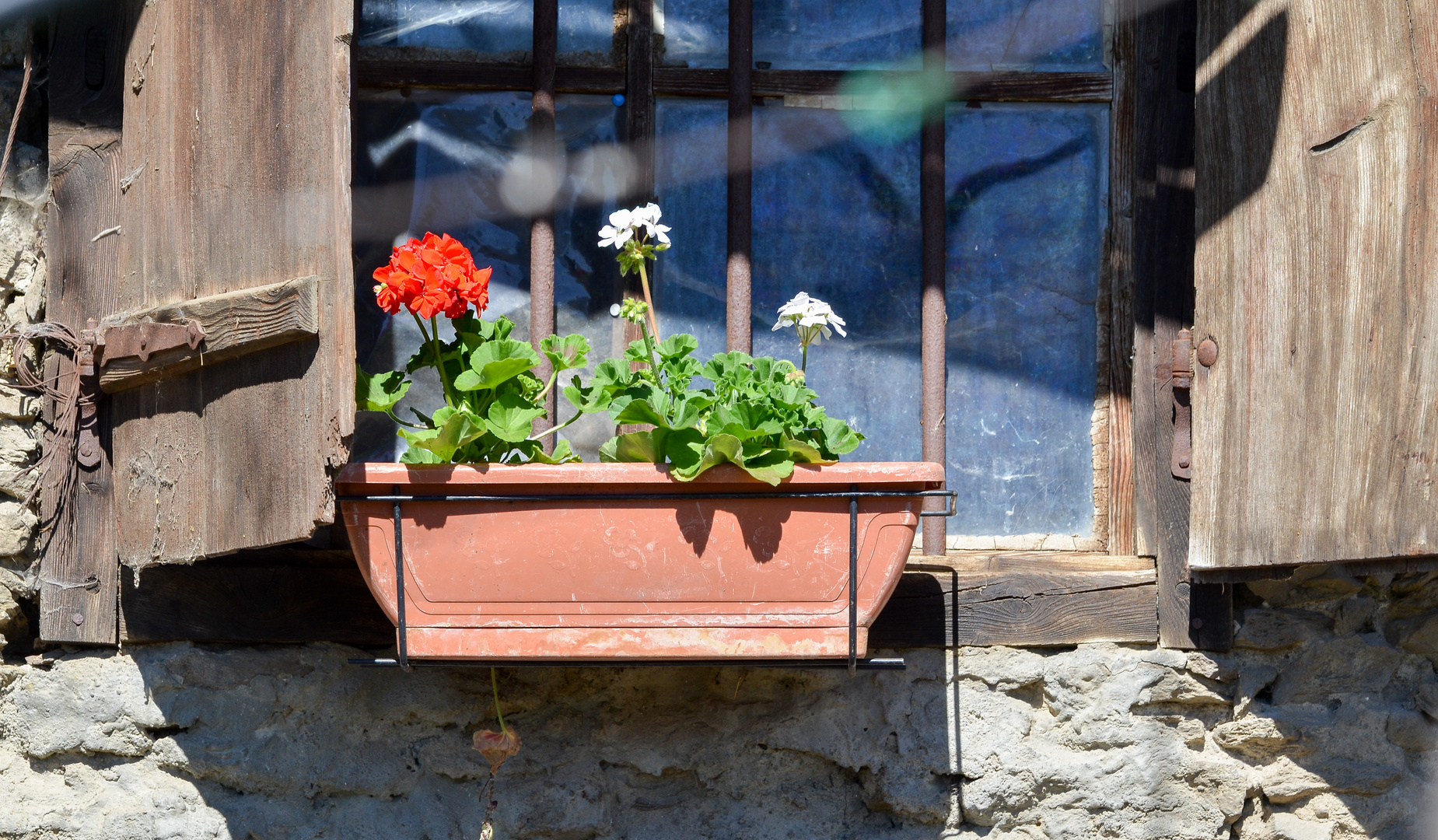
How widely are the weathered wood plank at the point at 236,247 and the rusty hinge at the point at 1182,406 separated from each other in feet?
4.34

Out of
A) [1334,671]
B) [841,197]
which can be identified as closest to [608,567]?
[841,197]

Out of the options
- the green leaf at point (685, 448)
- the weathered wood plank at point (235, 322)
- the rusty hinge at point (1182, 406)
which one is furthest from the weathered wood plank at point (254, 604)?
the rusty hinge at point (1182, 406)

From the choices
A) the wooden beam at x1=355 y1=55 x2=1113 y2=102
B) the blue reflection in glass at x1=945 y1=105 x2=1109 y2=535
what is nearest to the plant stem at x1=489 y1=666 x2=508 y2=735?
the blue reflection in glass at x1=945 y1=105 x2=1109 y2=535

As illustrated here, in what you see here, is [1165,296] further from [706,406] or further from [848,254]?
[706,406]

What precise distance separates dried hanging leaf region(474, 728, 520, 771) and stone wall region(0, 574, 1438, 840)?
0.18 meters

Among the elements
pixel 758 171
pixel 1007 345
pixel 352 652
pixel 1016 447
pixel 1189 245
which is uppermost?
pixel 758 171

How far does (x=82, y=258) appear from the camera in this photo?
1.92 m

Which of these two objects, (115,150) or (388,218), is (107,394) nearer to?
(115,150)

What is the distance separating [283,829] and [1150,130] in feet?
6.15

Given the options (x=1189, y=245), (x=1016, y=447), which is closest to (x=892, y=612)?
(x=1016, y=447)

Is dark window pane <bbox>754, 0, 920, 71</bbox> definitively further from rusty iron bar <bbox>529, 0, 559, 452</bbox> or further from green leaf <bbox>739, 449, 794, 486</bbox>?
green leaf <bbox>739, 449, 794, 486</bbox>

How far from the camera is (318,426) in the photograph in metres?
1.61

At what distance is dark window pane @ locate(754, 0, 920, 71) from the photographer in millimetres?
2258

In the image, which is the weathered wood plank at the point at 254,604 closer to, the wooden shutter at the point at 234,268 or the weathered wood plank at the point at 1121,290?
the wooden shutter at the point at 234,268
